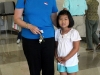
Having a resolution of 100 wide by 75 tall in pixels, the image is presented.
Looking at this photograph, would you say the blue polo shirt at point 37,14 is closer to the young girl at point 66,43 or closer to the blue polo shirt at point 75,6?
the young girl at point 66,43

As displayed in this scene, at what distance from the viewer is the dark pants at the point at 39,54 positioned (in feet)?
6.52

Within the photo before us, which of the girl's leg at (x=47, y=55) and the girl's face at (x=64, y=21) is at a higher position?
the girl's face at (x=64, y=21)

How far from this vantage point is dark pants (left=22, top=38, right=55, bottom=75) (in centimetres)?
199

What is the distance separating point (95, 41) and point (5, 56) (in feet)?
8.36

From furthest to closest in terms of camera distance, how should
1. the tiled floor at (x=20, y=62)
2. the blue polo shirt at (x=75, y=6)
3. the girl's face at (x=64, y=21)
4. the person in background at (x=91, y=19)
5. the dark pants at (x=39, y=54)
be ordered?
1. the person in background at (x=91, y=19)
2. the blue polo shirt at (x=75, y=6)
3. the tiled floor at (x=20, y=62)
4. the girl's face at (x=64, y=21)
5. the dark pants at (x=39, y=54)

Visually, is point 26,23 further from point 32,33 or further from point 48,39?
point 48,39

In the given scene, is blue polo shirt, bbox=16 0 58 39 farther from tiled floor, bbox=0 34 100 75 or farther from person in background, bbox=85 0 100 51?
person in background, bbox=85 0 100 51

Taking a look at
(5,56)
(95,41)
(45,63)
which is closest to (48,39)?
(45,63)

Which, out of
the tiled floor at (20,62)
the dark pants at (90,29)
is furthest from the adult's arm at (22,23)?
the dark pants at (90,29)

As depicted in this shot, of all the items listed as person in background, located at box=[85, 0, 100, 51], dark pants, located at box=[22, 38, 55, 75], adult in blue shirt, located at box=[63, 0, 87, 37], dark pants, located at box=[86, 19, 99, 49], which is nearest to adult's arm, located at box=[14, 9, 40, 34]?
dark pants, located at box=[22, 38, 55, 75]

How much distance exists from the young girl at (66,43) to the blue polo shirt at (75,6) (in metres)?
2.00

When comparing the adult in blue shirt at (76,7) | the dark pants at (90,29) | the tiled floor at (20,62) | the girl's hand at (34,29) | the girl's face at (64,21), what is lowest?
the tiled floor at (20,62)

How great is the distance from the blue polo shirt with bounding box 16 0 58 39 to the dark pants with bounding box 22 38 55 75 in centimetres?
7

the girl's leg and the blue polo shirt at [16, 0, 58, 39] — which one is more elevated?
the blue polo shirt at [16, 0, 58, 39]
